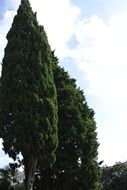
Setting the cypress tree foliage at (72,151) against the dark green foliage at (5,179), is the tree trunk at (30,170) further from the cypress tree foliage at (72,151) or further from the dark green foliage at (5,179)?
the dark green foliage at (5,179)

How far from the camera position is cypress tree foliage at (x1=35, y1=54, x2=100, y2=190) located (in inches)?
1128

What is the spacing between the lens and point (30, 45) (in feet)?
84.8

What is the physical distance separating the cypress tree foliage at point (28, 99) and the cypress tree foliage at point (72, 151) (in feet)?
11.7

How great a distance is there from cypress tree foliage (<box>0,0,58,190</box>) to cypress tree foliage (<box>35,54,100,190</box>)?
11.7 feet

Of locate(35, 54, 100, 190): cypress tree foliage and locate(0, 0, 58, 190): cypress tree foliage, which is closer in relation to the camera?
locate(0, 0, 58, 190): cypress tree foliage

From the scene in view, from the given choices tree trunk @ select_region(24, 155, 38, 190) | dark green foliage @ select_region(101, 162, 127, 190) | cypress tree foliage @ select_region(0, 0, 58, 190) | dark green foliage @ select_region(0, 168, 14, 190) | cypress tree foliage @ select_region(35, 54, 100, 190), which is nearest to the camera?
cypress tree foliage @ select_region(0, 0, 58, 190)

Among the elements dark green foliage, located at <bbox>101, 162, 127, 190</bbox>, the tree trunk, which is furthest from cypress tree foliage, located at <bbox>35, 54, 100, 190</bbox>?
dark green foliage, located at <bbox>101, 162, 127, 190</bbox>

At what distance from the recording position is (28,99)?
2403 cm

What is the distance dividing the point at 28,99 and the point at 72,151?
639cm

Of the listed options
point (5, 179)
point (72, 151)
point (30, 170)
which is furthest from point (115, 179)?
point (30, 170)

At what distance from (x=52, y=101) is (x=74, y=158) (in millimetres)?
5374

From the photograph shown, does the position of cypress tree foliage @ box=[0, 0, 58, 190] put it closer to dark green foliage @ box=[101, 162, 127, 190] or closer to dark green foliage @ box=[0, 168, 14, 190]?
dark green foliage @ box=[0, 168, 14, 190]

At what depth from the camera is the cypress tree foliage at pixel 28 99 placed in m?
23.5

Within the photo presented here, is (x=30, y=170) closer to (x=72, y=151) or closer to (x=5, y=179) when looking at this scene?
(x=72, y=151)
